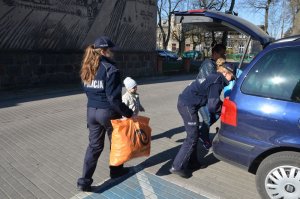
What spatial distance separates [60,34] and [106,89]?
441 inches

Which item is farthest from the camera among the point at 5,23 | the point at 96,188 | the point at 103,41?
the point at 5,23

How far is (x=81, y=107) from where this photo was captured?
9.06 metres

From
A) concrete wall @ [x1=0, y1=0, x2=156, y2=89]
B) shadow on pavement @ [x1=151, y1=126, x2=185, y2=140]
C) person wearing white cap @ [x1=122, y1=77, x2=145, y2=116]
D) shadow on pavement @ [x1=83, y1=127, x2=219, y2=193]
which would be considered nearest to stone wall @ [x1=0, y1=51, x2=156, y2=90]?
concrete wall @ [x1=0, y1=0, x2=156, y2=89]

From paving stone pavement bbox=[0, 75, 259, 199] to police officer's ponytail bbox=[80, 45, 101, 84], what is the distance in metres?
1.36

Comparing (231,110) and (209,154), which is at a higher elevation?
(231,110)

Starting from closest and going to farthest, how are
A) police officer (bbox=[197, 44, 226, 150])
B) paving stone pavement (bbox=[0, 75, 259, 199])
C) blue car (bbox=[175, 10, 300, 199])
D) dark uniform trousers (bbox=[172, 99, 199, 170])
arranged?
blue car (bbox=[175, 10, 300, 199]) → paving stone pavement (bbox=[0, 75, 259, 199]) → dark uniform trousers (bbox=[172, 99, 199, 170]) → police officer (bbox=[197, 44, 226, 150])

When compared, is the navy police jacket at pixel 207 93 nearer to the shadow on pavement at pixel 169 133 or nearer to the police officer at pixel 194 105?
the police officer at pixel 194 105

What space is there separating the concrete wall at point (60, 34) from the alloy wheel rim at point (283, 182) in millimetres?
10905

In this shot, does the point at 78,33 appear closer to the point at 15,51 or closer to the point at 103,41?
the point at 15,51

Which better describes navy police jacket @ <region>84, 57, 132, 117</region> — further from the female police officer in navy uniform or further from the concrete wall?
the concrete wall

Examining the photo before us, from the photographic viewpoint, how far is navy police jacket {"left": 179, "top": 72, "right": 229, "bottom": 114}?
Answer: 3.84 m

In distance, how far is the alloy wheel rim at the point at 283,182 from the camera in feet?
10.0

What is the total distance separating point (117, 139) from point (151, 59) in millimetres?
16112

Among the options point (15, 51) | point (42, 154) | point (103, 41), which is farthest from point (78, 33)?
point (103, 41)
